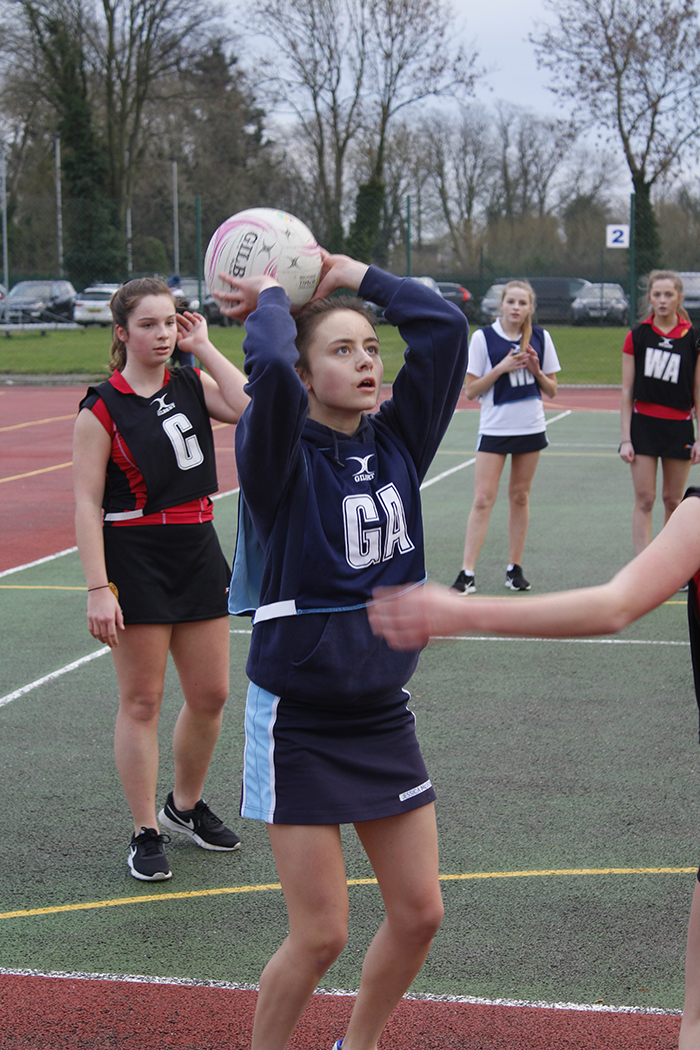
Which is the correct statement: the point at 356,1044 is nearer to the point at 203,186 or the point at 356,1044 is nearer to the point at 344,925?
the point at 344,925

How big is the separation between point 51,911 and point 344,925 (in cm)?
153

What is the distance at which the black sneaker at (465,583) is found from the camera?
736 cm

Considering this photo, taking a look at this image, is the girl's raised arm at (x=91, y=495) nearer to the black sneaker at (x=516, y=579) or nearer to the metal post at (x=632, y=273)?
the black sneaker at (x=516, y=579)

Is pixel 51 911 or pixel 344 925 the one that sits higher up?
pixel 344 925

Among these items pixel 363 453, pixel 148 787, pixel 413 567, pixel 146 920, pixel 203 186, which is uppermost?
pixel 203 186

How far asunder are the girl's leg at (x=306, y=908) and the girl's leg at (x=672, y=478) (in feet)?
18.2

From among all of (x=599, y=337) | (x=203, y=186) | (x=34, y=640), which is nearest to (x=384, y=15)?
(x=599, y=337)

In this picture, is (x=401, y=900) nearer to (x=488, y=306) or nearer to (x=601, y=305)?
(x=488, y=306)

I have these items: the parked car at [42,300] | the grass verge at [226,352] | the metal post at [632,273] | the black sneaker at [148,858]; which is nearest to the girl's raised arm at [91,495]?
the black sneaker at [148,858]

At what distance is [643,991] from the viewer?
121 inches

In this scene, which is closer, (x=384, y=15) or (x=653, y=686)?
(x=653, y=686)

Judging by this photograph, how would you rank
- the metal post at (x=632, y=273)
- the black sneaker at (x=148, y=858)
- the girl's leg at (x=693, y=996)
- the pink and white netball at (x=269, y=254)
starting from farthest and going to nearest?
the metal post at (x=632, y=273) < the black sneaker at (x=148, y=858) < the pink and white netball at (x=269, y=254) < the girl's leg at (x=693, y=996)

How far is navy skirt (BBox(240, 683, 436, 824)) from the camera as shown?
7.79 ft

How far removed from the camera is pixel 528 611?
1.78 meters
